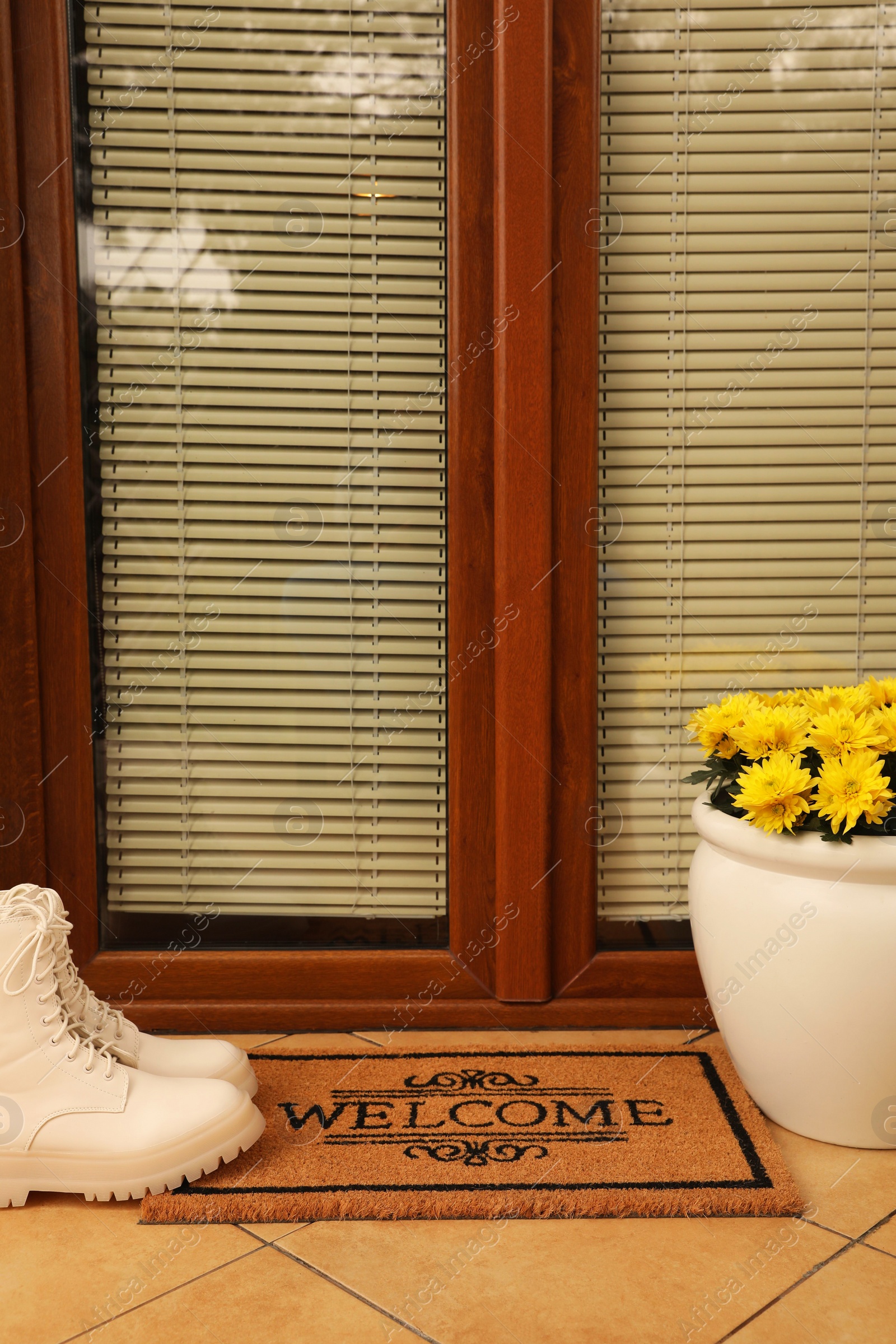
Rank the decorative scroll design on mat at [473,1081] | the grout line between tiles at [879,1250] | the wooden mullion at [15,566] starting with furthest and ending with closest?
the wooden mullion at [15,566] → the decorative scroll design on mat at [473,1081] → the grout line between tiles at [879,1250]

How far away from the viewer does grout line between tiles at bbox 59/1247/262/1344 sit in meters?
0.98

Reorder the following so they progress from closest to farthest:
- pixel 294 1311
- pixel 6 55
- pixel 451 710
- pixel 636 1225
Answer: pixel 294 1311 < pixel 636 1225 < pixel 6 55 < pixel 451 710

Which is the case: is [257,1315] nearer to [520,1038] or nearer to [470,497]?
[520,1038]

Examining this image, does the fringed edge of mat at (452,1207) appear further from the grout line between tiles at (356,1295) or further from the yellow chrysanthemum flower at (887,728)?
the yellow chrysanthemum flower at (887,728)

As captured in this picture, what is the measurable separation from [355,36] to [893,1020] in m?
1.60

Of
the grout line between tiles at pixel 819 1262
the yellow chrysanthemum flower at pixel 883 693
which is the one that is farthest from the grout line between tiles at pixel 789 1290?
the yellow chrysanthemum flower at pixel 883 693

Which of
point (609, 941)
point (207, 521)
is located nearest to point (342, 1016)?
point (609, 941)

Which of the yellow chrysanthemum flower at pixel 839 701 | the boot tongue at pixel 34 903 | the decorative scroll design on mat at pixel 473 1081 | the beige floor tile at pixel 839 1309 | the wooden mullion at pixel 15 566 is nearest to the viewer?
the beige floor tile at pixel 839 1309

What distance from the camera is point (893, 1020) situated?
119cm

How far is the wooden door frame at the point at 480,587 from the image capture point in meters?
1.53

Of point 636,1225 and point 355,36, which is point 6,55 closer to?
point 355,36

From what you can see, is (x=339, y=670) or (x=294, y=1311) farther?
(x=339, y=670)

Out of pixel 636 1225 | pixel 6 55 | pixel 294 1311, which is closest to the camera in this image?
pixel 294 1311

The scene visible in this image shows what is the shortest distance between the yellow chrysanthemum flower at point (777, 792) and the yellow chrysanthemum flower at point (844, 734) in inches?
1.5
